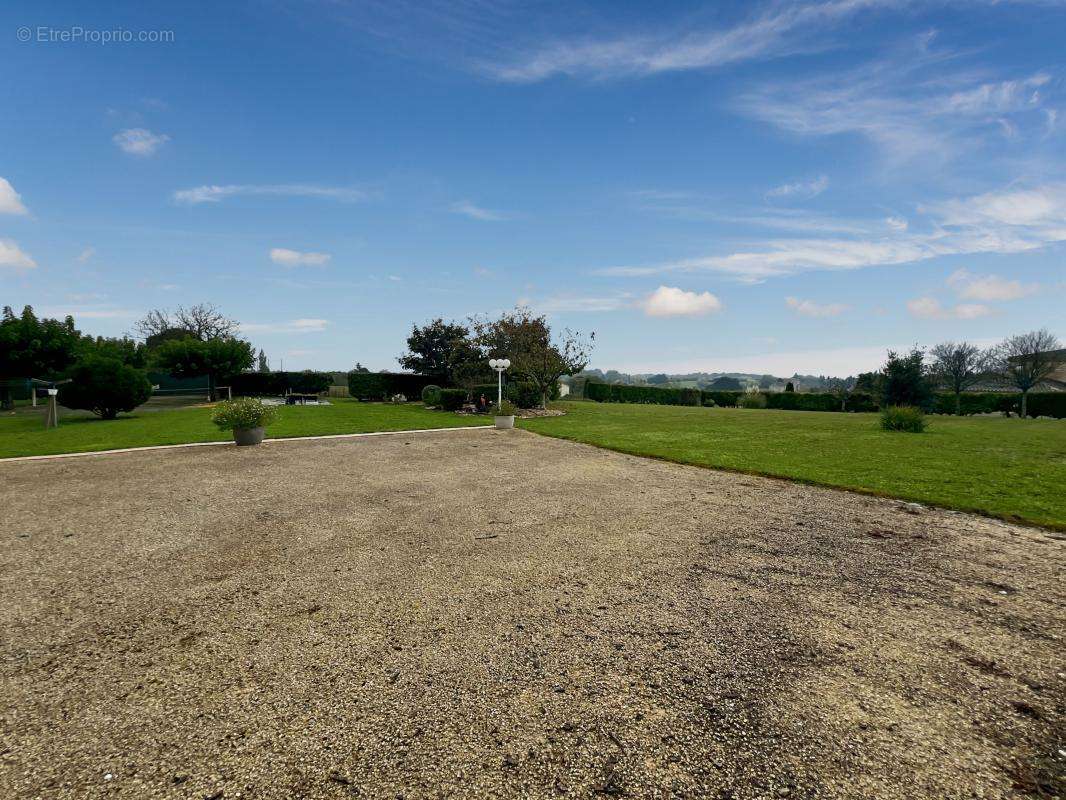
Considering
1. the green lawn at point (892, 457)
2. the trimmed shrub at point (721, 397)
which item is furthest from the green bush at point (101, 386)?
the trimmed shrub at point (721, 397)

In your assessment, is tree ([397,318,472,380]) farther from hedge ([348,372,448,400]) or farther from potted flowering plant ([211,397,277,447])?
potted flowering plant ([211,397,277,447])

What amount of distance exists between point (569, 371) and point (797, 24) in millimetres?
16847

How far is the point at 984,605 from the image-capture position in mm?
3545

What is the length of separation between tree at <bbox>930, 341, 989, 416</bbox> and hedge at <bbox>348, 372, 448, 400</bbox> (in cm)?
3401

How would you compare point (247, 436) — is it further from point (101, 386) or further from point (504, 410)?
point (101, 386)

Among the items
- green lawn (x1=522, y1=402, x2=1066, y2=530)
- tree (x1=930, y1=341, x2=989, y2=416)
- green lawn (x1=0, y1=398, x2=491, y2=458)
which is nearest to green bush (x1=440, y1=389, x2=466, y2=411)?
green lawn (x1=0, y1=398, x2=491, y2=458)

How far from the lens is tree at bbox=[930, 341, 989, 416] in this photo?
30.7 meters

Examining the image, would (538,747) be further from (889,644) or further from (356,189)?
(356,189)

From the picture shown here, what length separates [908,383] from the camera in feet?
68.8

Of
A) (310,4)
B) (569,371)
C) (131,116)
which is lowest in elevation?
(569,371)

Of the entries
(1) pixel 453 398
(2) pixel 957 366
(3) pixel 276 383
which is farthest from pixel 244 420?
(2) pixel 957 366

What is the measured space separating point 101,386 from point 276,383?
16.6 metres

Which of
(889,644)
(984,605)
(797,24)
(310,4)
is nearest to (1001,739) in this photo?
(889,644)

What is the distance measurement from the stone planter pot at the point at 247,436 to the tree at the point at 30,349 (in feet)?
76.9
